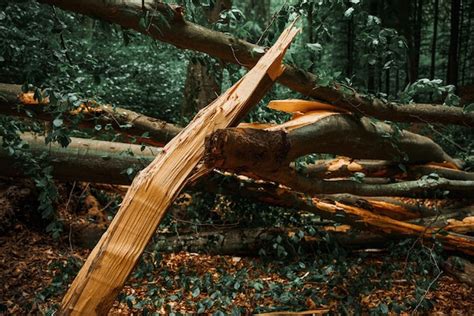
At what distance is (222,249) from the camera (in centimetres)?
402

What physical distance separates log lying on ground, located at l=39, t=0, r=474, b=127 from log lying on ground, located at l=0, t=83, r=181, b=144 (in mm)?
794

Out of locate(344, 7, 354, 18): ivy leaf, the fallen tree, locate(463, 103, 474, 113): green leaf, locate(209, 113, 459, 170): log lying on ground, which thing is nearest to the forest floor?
the fallen tree

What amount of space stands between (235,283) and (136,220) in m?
1.74

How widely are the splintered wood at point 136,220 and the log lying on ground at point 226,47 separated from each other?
1021 millimetres

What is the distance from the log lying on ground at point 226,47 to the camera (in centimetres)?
242

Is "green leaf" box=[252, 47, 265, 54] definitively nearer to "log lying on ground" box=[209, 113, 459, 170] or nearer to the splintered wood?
"log lying on ground" box=[209, 113, 459, 170]

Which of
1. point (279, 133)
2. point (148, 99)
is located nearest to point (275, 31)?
point (279, 133)

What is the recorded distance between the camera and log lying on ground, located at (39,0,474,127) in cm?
242

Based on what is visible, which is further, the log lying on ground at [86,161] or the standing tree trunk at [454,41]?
the standing tree trunk at [454,41]

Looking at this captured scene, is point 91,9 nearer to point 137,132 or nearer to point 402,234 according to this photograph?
point 137,132

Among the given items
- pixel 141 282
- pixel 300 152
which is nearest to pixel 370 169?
pixel 300 152

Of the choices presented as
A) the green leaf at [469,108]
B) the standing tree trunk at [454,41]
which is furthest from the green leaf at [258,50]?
the standing tree trunk at [454,41]

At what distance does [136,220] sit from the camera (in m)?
1.54

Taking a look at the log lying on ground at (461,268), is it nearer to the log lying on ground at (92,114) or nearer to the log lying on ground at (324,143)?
the log lying on ground at (324,143)
